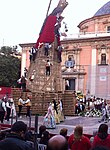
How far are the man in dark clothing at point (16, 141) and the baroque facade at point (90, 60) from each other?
3452 cm

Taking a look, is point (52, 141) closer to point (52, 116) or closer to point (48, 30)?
point (52, 116)

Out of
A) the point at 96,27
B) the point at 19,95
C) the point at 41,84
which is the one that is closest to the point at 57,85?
the point at 41,84

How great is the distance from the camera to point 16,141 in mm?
3600

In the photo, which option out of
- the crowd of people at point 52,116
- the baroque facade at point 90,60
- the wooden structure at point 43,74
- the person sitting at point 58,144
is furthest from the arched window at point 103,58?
the person sitting at point 58,144

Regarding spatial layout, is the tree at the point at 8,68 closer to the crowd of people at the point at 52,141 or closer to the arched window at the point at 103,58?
the arched window at the point at 103,58

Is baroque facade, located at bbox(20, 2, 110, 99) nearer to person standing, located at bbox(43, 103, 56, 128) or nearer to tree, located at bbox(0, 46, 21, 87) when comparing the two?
tree, located at bbox(0, 46, 21, 87)

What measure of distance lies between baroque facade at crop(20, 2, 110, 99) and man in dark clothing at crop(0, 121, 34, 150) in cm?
3452

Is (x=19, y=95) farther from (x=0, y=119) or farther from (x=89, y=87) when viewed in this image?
(x=89, y=87)

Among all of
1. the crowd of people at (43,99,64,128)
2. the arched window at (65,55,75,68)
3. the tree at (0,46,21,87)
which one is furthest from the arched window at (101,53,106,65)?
the crowd of people at (43,99,64,128)

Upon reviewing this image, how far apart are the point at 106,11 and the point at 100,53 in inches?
291

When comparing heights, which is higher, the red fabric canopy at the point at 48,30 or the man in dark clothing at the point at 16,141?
the red fabric canopy at the point at 48,30

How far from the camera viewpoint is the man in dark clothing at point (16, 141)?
345 cm

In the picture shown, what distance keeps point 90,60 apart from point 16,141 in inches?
1473

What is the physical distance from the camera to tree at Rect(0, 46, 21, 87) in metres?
45.1
